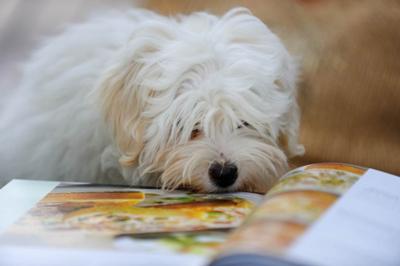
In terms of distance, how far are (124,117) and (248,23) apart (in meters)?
0.30

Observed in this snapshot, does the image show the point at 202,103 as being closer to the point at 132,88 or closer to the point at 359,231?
the point at 132,88

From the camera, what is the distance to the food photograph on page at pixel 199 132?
808 mm

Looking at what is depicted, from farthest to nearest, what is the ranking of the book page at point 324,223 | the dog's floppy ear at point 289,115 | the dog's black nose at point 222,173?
1. the dog's floppy ear at point 289,115
2. the dog's black nose at point 222,173
3. the book page at point 324,223

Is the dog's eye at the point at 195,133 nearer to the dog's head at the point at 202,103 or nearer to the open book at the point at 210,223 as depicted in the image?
the dog's head at the point at 202,103

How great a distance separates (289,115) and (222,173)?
26 centimetres

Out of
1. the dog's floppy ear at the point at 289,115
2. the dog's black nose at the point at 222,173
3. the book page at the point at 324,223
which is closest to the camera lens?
the book page at the point at 324,223

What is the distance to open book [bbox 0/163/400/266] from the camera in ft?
2.47

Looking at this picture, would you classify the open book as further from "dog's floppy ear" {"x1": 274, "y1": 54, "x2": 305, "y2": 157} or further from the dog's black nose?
"dog's floppy ear" {"x1": 274, "y1": 54, "x2": 305, "y2": 157}

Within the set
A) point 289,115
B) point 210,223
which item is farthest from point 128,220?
point 289,115

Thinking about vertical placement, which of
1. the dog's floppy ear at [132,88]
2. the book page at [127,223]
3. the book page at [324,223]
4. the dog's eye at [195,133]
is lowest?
the book page at [127,223]

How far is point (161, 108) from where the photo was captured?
1107mm

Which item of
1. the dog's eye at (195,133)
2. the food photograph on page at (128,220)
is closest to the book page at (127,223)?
the food photograph on page at (128,220)

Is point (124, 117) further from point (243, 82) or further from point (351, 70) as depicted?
point (351, 70)

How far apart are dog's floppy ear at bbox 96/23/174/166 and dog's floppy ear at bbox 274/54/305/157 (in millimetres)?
242
